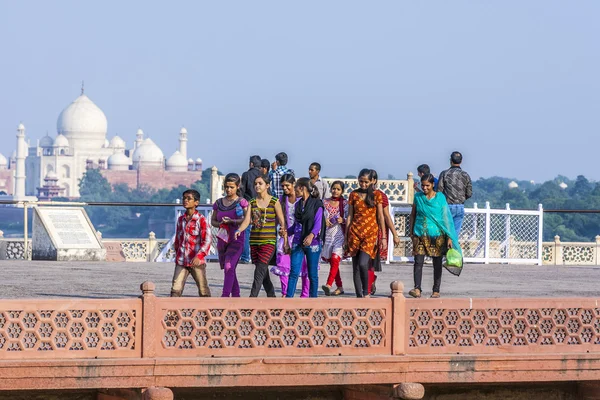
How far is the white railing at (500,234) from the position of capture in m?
16.4

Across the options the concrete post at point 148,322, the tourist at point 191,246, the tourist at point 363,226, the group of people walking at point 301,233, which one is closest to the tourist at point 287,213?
the group of people walking at point 301,233

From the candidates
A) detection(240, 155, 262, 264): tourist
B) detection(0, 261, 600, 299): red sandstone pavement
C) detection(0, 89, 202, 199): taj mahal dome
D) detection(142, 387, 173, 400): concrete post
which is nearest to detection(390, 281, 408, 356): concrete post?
detection(142, 387, 173, 400): concrete post

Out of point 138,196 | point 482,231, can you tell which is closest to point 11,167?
point 138,196

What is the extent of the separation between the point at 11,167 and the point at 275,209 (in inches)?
5961

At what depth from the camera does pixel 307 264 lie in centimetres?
1042

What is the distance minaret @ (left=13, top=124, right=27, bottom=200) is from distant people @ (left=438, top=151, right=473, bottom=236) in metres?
125

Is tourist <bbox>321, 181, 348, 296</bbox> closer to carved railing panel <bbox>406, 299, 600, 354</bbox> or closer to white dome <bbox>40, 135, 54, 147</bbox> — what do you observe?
carved railing panel <bbox>406, 299, 600, 354</bbox>

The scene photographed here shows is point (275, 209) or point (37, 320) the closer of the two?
point (37, 320)

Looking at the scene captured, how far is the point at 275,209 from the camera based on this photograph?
9.94m

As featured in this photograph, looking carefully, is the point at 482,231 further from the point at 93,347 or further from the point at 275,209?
the point at 93,347

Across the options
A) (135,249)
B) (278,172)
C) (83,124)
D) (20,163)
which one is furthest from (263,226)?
(20,163)

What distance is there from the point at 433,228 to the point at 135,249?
17.1 m

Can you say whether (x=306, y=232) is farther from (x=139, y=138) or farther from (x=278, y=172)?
(x=139, y=138)

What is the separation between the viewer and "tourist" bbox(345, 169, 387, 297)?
34.1ft
